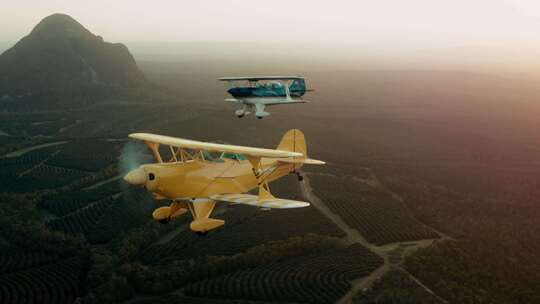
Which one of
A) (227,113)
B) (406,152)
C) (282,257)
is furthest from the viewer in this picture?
(227,113)

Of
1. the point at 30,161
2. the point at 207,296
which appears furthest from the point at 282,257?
the point at 30,161

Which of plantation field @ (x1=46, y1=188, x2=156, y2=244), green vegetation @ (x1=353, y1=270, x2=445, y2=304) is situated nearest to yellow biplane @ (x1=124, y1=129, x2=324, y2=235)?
green vegetation @ (x1=353, y1=270, x2=445, y2=304)

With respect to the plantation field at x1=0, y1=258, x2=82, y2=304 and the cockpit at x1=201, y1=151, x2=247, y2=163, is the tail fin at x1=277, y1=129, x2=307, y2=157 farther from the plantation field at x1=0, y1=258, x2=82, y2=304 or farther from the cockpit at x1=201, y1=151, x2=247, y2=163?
the plantation field at x1=0, y1=258, x2=82, y2=304

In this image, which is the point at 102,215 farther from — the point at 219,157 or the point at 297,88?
the point at 219,157

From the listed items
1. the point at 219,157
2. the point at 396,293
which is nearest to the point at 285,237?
the point at 396,293

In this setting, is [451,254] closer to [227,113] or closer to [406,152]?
[406,152]
